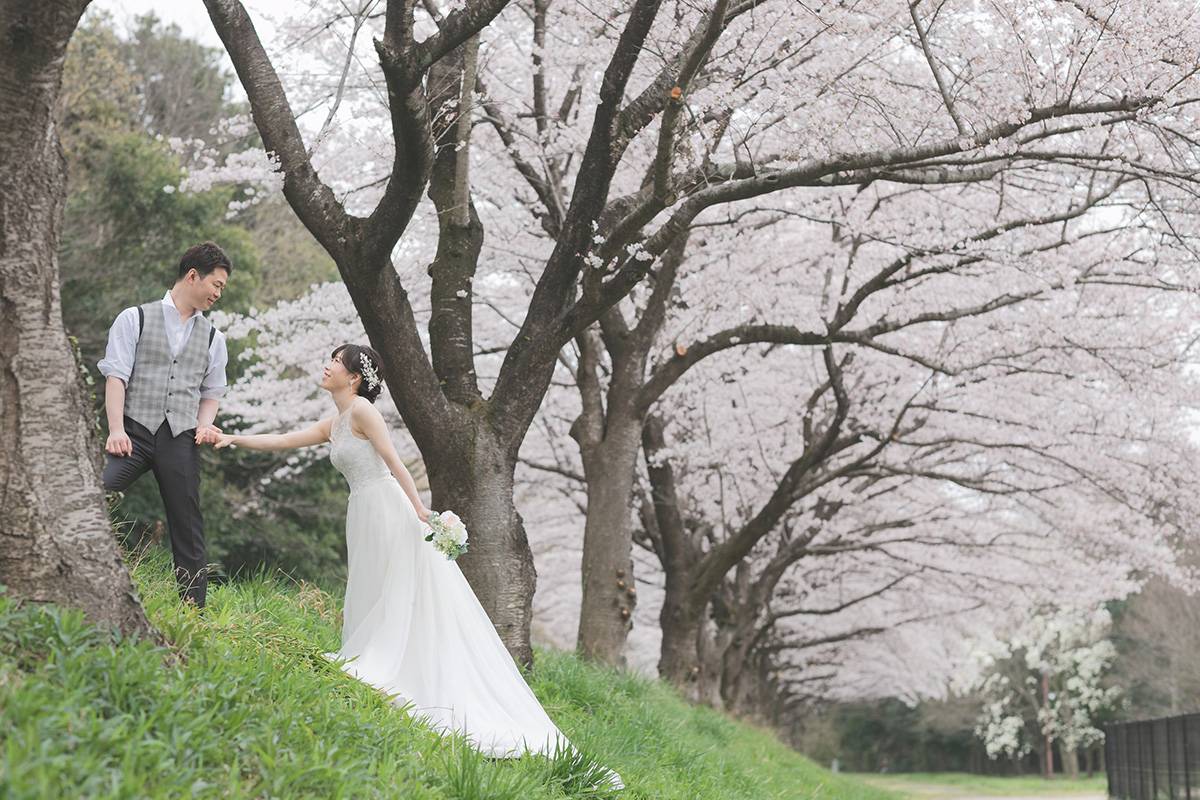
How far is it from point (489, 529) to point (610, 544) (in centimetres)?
304

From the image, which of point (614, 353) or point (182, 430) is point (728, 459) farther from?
point (182, 430)

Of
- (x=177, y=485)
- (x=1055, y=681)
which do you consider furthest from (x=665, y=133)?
(x=1055, y=681)

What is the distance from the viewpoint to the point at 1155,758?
1144 cm

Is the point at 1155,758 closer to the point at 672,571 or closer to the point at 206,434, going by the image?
the point at 672,571

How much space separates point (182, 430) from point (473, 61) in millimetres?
3141

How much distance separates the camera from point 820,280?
11727 mm

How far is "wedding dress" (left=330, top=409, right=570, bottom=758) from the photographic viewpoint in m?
3.91

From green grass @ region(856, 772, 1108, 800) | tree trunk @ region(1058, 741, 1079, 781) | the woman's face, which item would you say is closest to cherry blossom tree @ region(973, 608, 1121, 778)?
tree trunk @ region(1058, 741, 1079, 781)

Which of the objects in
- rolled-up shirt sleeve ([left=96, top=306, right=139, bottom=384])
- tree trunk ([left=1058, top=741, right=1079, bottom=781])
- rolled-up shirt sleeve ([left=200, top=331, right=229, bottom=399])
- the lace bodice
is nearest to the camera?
rolled-up shirt sleeve ([left=96, top=306, right=139, bottom=384])

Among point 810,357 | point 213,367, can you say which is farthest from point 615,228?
point 810,357

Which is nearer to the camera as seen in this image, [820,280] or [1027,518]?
[820,280]

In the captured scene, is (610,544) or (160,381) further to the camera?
(610,544)

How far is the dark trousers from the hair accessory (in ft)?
2.81

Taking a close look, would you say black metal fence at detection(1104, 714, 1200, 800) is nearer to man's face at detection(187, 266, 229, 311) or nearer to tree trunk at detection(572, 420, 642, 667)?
tree trunk at detection(572, 420, 642, 667)
